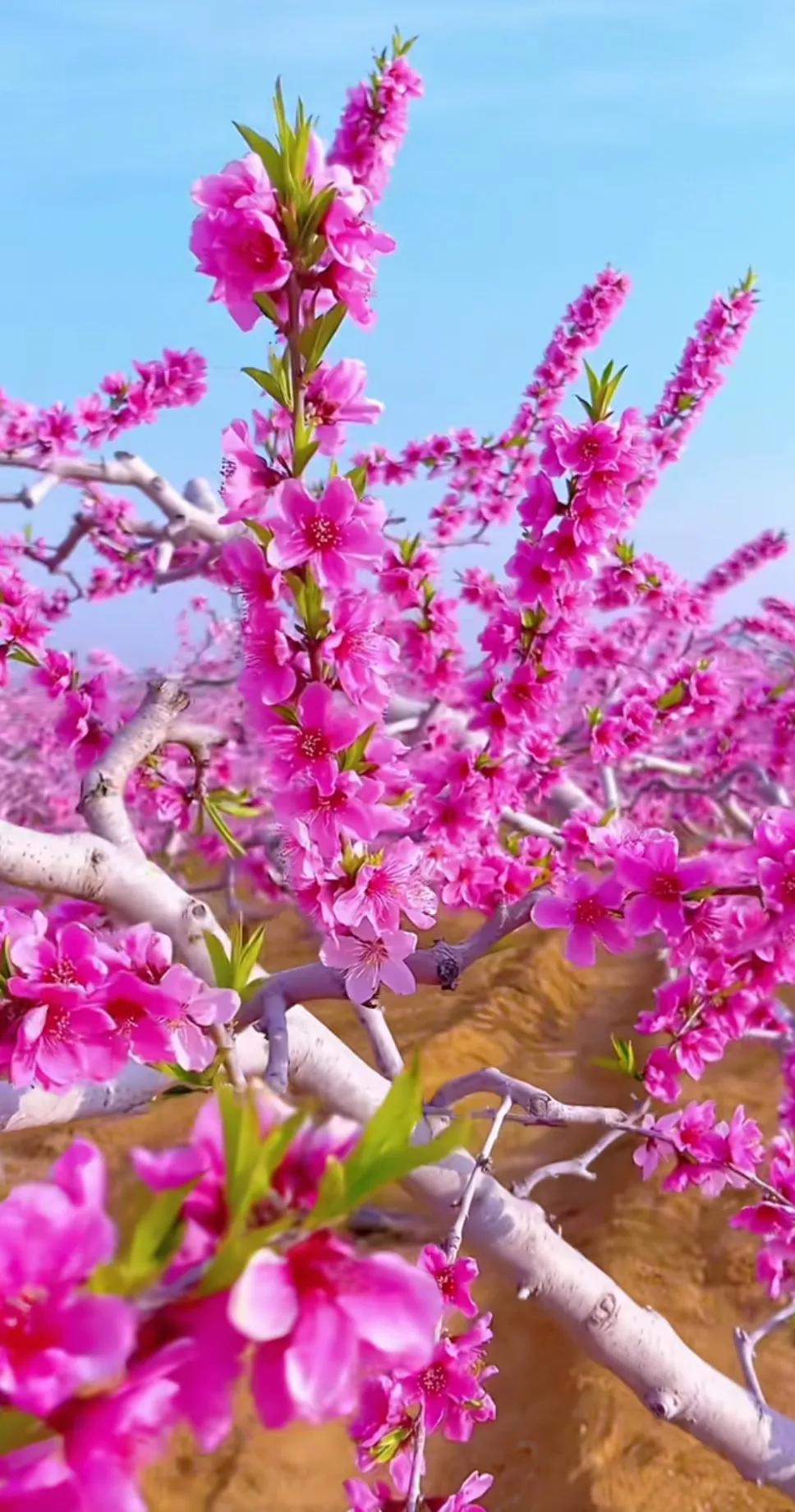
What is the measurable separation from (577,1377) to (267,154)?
16.4ft

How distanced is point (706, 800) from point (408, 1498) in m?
7.92

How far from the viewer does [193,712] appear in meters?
15.9

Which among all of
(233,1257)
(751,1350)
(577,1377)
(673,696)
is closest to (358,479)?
(233,1257)

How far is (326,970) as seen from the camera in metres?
2.10

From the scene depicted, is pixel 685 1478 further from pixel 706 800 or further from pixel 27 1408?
pixel 706 800

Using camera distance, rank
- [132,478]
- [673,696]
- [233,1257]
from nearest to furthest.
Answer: [233,1257] → [673,696] → [132,478]

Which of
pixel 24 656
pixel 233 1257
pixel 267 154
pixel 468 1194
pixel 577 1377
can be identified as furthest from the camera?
pixel 577 1377

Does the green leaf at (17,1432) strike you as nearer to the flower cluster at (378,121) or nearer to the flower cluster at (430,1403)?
the flower cluster at (430,1403)

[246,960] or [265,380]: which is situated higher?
[265,380]

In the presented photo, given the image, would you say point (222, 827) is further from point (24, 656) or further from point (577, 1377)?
point (577, 1377)

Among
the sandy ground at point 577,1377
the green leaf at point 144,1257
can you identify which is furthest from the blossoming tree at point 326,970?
the sandy ground at point 577,1377

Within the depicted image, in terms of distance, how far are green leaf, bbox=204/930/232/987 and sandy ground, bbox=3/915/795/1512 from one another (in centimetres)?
124

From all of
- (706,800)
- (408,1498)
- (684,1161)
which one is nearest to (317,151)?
(408,1498)

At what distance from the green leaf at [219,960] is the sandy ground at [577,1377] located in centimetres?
124
